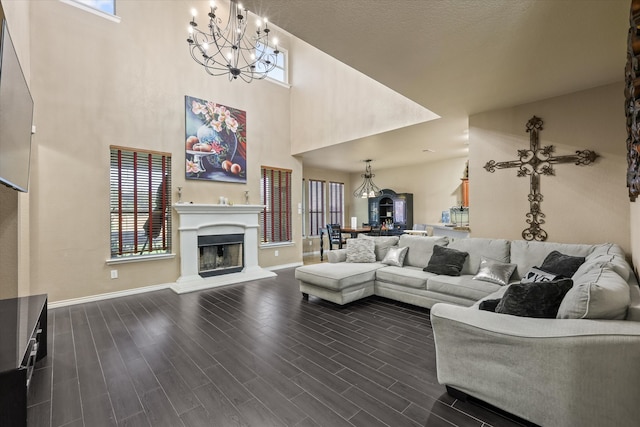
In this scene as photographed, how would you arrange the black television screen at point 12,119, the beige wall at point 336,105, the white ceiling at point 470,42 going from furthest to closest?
the beige wall at point 336,105 → the white ceiling at point 470,42 → the black television screen at point 12,119

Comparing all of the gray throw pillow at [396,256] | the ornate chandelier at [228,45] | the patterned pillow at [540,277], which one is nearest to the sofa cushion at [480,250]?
the patterned pillow at [540,277]

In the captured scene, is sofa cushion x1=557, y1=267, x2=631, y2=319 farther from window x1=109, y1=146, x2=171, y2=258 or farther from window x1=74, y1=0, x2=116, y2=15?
window x1=74, y1=0, x2=116, y2=15

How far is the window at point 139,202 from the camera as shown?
4520mm

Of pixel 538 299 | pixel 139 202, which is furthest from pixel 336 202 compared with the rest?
pixel 538 299

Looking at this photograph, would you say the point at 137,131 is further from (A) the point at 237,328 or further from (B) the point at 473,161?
(B) the point at 473,161

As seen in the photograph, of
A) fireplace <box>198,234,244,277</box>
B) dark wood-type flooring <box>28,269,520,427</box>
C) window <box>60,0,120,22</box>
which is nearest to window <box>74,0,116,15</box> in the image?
window <box>60,0,120,22</box>

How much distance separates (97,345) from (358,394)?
262 centimetres

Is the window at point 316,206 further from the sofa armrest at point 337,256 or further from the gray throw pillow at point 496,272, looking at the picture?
the gray throw pillow at point 496,272

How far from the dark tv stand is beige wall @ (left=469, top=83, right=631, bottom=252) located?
16.3 feet

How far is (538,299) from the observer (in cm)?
181

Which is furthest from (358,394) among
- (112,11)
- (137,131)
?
(112,11)

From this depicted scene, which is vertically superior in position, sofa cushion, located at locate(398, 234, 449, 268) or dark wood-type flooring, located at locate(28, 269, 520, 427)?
sofa cushion, located at locate(398, 234, 449, 268)

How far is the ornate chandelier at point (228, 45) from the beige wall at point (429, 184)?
179 inches

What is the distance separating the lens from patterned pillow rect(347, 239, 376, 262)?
4.45 meters
